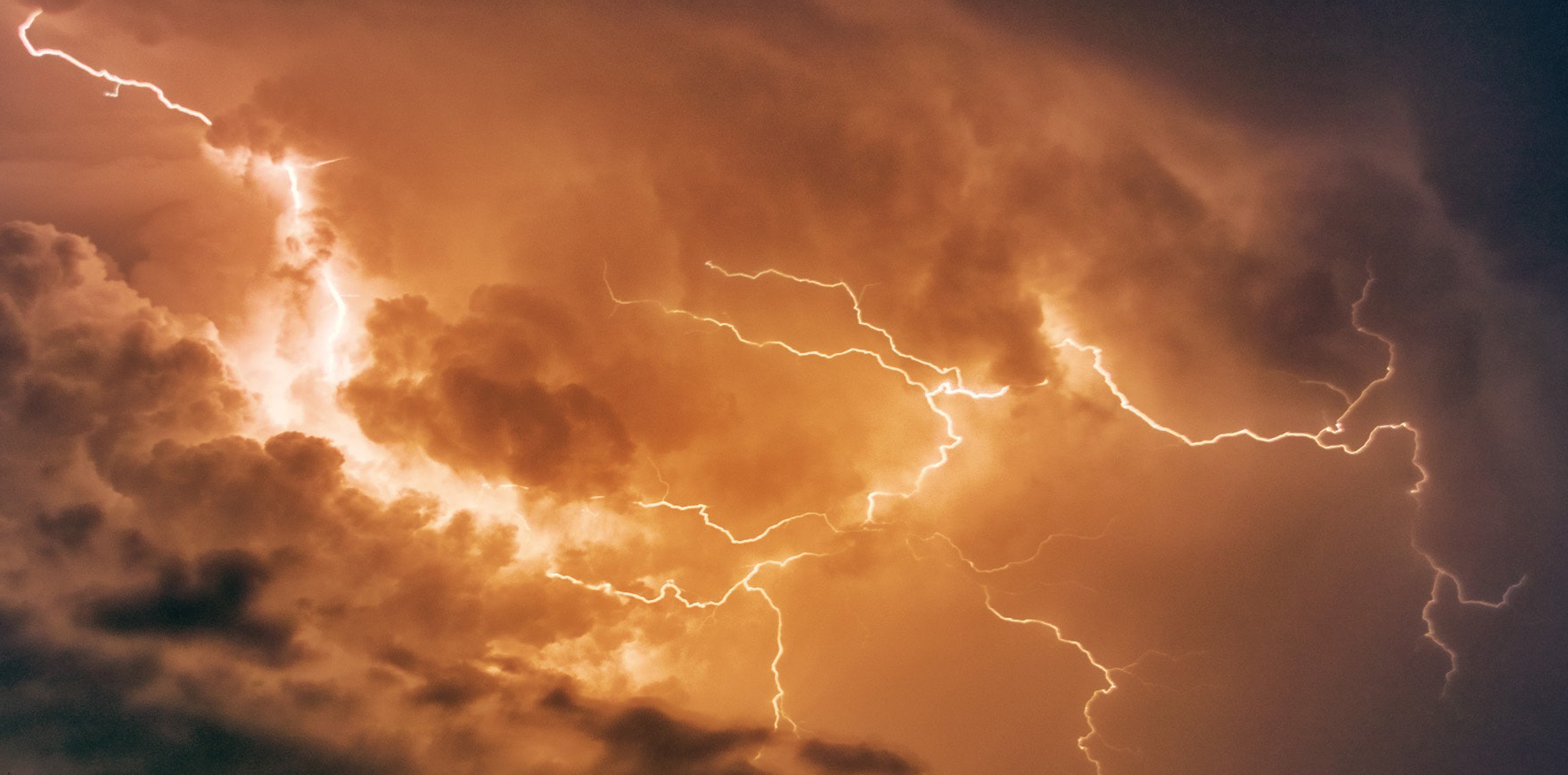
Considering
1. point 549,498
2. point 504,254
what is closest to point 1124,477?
point 549,498

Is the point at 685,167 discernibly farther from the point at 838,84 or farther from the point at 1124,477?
the point at 1124,477

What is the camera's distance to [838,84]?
8.34m

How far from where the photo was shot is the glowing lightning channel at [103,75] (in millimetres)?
7902

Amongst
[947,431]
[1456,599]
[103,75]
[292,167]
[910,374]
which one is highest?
[103,75]

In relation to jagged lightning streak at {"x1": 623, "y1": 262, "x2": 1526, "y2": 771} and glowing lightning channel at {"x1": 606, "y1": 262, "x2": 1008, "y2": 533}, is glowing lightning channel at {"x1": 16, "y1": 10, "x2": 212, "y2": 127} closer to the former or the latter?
jagged lightning streak at {"x1": 623, "y1": 262, "x2": 1526, "y2": 771}

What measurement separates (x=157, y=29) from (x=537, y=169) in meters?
4.56

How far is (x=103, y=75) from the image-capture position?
26.1 ft

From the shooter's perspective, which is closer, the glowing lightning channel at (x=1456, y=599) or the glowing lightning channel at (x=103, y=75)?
the glowing lightning channel at (x=103, y=75)

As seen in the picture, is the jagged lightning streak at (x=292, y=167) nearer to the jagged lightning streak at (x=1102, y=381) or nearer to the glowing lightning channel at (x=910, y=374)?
the jagged lightning streak at (x=1102, y=381)

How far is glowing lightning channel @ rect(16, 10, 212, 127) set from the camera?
790 cm

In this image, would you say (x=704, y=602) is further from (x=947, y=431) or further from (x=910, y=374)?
(x=910, y=374)

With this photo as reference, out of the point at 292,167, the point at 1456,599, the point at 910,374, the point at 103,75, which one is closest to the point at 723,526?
the point at 910,374

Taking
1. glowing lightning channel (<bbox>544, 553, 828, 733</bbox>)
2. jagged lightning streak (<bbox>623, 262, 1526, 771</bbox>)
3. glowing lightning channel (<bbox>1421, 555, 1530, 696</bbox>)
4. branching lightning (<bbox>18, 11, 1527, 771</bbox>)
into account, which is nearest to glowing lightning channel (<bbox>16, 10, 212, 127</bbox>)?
branching lightning (<bbox>18, 11, 1527, 771</bbox>)

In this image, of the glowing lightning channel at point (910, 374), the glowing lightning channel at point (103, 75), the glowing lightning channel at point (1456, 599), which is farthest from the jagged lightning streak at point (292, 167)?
the glowing lightning channel at point (1456, 599)
